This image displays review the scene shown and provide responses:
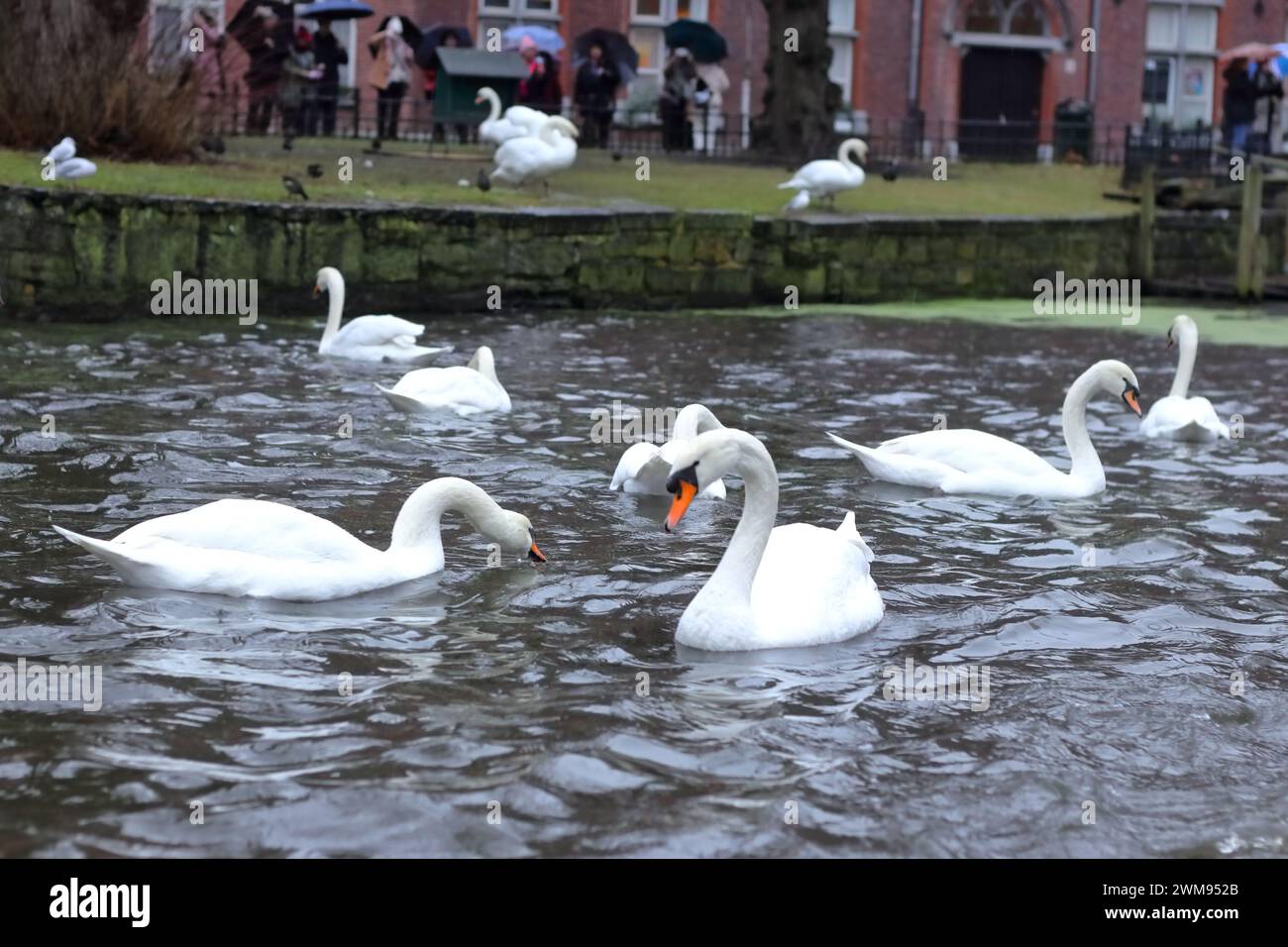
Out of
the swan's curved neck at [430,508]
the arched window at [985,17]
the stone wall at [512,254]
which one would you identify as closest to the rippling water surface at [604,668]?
the swan's curved neck at [430,508]

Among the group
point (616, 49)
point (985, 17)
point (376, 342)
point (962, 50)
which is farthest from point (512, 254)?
point (985, 17)

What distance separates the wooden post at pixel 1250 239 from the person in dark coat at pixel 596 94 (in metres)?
9.11

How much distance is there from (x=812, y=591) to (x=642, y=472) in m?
2.36

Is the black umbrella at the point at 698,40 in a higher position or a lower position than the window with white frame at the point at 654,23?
lower

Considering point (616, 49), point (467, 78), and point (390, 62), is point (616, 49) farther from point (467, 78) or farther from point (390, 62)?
point (467, 78)

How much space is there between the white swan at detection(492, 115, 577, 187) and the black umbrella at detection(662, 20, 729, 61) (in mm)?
10650

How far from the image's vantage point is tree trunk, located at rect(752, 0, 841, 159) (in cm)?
Result: 2392

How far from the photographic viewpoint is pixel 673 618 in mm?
6621

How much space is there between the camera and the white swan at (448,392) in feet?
35.5

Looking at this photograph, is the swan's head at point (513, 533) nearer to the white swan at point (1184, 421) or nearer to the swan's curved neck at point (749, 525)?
the swan's curved neck at point (749, 525)

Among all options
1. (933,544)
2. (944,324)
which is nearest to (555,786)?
(933,544)

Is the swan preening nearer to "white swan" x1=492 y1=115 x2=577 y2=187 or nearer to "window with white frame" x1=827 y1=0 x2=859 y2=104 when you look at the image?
"white swan" x1=492 y1=115 x2=577 y2=187
